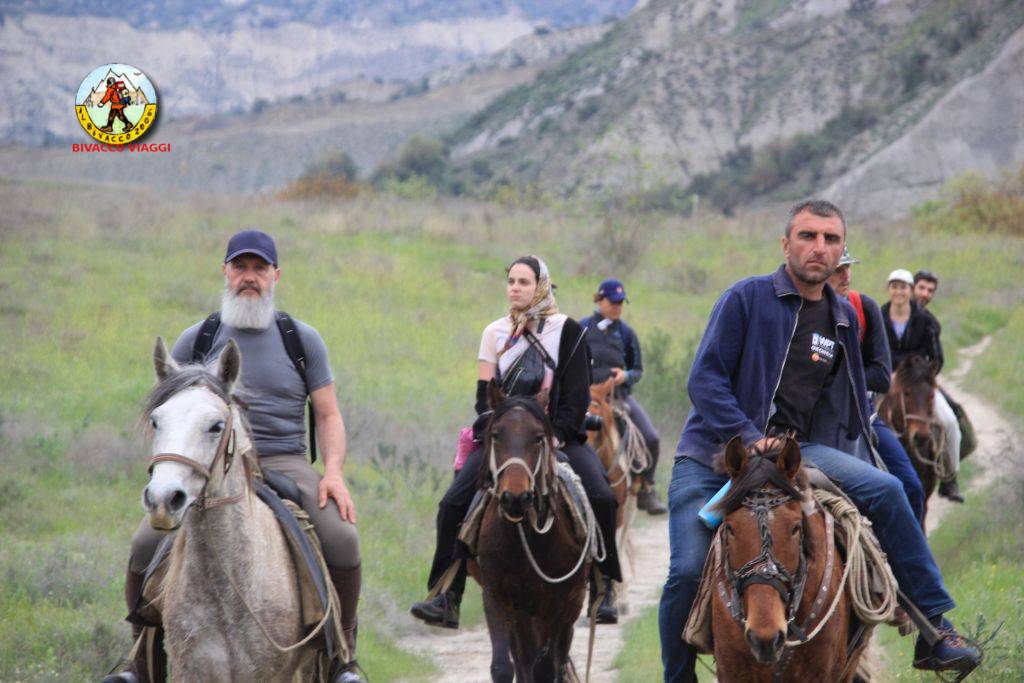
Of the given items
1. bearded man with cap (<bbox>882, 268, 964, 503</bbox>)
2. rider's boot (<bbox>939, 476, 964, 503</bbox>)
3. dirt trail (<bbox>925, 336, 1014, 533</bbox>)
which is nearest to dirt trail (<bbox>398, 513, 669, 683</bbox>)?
rider's boot (<bbox>939, 476, 964, 503</bbox>)

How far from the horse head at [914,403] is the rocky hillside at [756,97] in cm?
4386

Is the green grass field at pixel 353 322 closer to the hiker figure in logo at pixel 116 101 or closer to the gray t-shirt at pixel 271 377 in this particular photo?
the gray t-shirt at pixel 271 377

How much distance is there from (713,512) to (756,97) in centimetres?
7333

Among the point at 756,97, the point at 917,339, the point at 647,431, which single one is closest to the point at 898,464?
the point at 917,339

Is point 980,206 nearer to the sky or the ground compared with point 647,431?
nearer to the sky

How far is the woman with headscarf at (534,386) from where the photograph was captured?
7.56 metres

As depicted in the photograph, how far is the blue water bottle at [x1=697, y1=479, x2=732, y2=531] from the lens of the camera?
5.29 metres

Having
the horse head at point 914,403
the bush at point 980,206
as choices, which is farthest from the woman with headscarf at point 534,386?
the bush at point 980,206

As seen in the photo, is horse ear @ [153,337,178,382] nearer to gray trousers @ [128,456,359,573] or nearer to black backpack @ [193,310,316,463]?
black backpack @ [193,310,316,463]

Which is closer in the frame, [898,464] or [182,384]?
[182,384]

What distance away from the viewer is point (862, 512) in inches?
A: 229

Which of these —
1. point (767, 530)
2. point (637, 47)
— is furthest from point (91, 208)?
point (637, 47)

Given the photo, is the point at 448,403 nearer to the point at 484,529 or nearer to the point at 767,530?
the point at 484,529

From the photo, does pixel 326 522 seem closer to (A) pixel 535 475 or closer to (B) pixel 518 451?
(B) pixel 518 451
